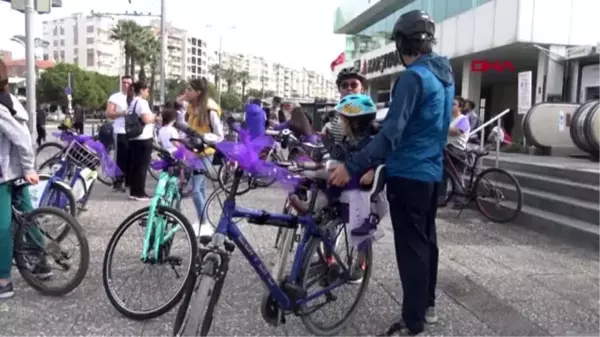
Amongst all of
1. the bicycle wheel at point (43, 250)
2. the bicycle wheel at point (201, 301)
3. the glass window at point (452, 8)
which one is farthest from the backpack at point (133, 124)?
the glass window at point (452, 8)

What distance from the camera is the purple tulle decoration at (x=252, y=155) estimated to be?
3023mm

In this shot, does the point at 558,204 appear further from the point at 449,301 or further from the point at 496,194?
the point at 449,301

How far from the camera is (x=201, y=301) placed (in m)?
2.80

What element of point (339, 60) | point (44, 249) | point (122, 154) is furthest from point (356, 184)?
point (339, 60)

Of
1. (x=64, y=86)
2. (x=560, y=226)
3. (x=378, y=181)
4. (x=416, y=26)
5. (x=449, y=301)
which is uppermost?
(x=64, y=86)

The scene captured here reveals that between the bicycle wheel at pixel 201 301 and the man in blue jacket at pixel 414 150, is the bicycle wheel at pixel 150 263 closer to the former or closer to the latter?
the bicycle wheel at pixel 201 301

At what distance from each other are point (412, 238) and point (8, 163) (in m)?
2.80


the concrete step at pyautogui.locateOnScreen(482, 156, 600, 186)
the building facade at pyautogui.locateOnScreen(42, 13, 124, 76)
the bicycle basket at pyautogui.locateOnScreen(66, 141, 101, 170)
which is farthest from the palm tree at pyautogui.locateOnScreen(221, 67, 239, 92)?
the bicycle basket at pyautogui.locateOnScreen(66, 141, 101, 170)

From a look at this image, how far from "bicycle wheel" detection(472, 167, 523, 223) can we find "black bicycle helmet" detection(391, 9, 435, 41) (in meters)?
4.54

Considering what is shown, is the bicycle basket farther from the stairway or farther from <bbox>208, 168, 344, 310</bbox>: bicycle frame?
the stairway

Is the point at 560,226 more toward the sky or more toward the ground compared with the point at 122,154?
more toward the ground

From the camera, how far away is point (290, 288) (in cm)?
336

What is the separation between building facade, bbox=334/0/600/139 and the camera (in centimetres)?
1973

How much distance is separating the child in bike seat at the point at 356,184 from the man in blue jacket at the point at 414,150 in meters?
0.15
